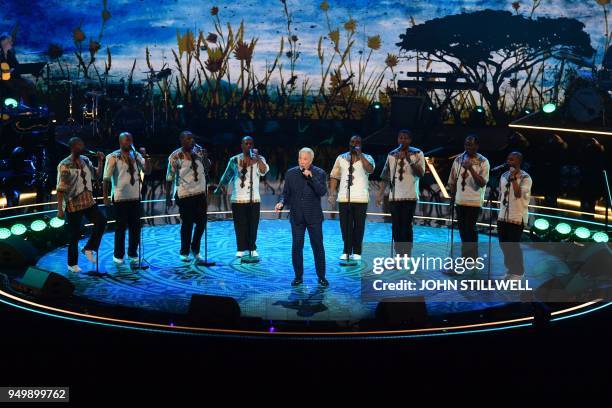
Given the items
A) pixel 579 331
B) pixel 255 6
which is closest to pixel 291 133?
pixel 255 6

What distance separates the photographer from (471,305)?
673 cm

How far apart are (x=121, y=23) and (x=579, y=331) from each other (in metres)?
14.4

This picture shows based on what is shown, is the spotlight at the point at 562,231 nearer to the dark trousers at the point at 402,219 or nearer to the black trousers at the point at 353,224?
the dark trousers at the point at 402,219

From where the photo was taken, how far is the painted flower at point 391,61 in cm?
1752

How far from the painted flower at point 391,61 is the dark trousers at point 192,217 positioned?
401 inches

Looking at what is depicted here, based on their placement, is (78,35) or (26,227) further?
(78,35)

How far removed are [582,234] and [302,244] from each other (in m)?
3.49

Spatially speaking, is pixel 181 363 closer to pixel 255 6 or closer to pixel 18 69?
pixel 18 69

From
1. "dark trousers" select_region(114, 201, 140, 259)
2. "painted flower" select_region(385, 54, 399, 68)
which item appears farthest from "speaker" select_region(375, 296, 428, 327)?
"painted flower" select_region(385, 54, 399, 68)

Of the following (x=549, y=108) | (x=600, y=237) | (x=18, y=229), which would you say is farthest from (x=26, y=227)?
(x=549, y=108)

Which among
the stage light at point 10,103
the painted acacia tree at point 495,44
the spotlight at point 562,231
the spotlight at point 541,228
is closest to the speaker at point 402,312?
the spotlight at point 562,231

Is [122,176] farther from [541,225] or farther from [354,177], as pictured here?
[541,225]

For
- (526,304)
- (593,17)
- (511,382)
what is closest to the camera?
(511,382)

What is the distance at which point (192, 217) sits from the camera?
8211mm
